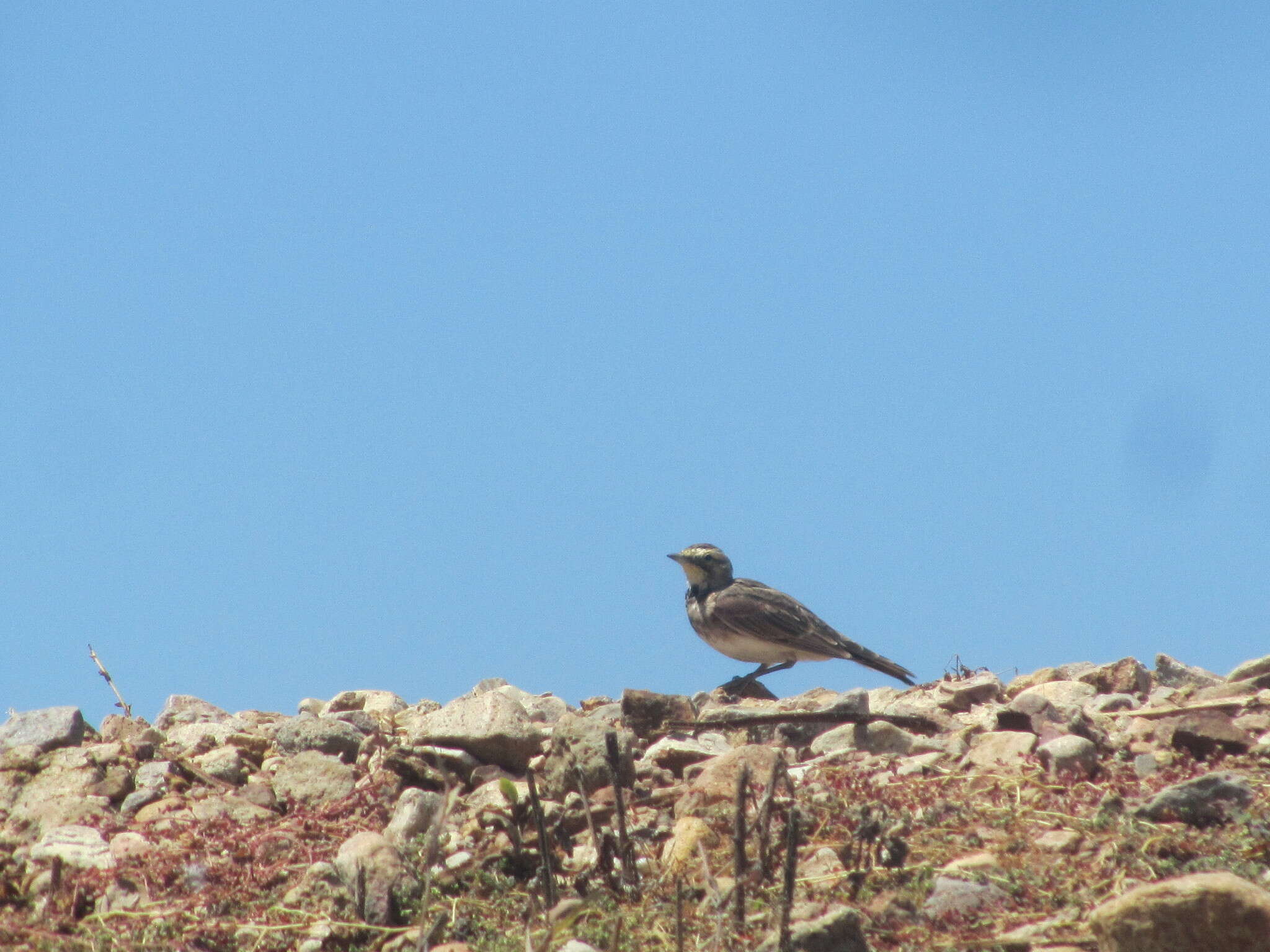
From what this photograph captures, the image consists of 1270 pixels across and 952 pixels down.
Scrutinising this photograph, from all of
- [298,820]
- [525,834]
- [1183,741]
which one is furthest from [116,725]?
[1183,741]

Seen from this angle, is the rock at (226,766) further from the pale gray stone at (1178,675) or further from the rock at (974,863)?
the pale gray stone at (1178,675)

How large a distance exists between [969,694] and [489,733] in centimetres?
302

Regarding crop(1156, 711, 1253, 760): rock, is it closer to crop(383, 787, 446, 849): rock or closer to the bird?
crop(383, 787, 446, 849): rock

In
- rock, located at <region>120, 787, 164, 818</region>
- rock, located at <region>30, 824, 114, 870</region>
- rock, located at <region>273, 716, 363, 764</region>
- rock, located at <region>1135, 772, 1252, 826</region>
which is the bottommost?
rock, located at <region>1135, 772, 1252, 826</region>

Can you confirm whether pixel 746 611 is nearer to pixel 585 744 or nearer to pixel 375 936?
pixel 585 744

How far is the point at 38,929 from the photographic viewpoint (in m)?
4.84

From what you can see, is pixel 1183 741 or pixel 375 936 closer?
pixel 375 936

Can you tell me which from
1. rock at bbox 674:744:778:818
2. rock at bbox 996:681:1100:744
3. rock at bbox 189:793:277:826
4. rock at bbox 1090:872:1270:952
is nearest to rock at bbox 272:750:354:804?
rock at bbox 189:793:277:826

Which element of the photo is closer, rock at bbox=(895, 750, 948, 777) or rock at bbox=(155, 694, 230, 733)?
rock at bbox=(895, 750, 948, 777)

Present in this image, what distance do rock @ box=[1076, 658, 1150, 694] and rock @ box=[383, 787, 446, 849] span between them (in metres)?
4.14

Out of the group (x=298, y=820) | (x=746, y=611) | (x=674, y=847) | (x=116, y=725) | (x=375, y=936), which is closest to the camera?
(x=375, y=936)

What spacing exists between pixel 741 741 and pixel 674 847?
5.96 feet

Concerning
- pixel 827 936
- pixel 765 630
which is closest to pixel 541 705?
pixel 827 936

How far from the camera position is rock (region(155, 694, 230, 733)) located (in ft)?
26.6
